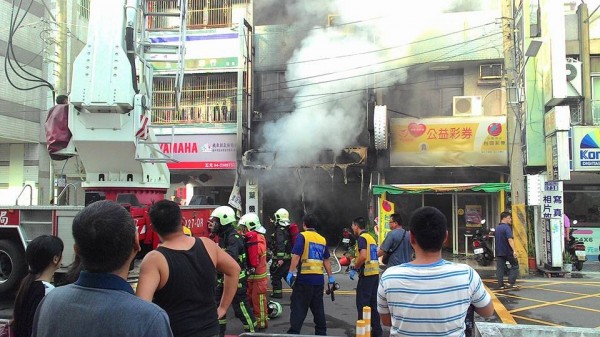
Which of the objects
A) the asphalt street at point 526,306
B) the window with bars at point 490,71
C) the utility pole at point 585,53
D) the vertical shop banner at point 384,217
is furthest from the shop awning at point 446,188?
the window with bars at point 490,71

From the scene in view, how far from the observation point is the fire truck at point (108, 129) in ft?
20.2

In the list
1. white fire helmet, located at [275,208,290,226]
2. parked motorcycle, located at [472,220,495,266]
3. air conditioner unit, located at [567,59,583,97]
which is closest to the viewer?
white fire helmet, located at [275,208,290,226]

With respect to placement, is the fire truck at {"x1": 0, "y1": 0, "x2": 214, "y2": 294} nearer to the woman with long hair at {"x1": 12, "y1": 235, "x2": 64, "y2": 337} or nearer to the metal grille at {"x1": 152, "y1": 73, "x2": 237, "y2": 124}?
the woman with long hair at {"x1": 12, "y1": 235, "x2": 64, "y2": 337}

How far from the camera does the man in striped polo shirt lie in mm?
2346

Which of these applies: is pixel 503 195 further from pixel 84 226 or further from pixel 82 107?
pixel 84 226

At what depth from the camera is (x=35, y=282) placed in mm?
2699

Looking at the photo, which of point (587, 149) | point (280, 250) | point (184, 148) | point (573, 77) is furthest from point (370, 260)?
point (573, 77)

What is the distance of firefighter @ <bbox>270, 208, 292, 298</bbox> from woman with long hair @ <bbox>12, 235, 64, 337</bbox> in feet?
17.2

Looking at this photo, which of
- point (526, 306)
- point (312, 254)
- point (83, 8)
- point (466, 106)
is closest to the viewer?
point (312, 254)

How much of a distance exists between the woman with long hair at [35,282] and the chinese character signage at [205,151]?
38.7 ft

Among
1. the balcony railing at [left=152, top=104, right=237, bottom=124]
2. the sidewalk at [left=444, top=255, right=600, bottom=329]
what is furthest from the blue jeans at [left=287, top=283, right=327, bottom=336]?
the balcony railing at [left=152, top=104, right=237, bottom=124]

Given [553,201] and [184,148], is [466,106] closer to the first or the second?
[553,201]

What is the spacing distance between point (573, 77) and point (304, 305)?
1156 cm

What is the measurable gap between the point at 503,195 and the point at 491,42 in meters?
4.53
